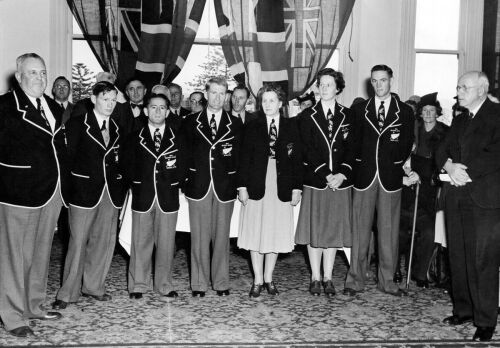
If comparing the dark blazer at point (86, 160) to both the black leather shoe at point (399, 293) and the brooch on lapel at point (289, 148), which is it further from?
the black leather shoe at point (399, 293)

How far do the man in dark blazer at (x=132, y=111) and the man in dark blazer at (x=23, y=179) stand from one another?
853 millimetres

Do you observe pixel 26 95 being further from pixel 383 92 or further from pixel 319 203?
pixel 383 92

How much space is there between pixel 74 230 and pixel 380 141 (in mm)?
2253

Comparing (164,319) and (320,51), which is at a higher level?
(320,51)

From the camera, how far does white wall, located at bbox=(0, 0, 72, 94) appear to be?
7281 mm

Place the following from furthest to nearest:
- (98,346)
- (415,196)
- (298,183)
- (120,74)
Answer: (120,74)
(415,196)
(298,183)
(98,346)

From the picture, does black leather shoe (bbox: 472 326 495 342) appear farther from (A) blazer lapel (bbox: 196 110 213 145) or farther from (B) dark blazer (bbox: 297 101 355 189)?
(A) blazer lapel (bbox: 196 110 213 145)

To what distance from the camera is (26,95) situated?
149 inches

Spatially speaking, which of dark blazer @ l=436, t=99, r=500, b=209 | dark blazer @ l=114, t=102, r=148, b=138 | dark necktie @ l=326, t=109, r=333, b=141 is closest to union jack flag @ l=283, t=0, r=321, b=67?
dark blazer @ l=114, t=102, r=148, b=138

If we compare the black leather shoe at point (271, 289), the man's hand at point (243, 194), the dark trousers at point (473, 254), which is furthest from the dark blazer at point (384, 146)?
the black leather shoe at point (271, 289)

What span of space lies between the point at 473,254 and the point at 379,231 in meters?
0.98

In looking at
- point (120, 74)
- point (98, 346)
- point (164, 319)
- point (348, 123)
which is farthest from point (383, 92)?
point (120, 74)

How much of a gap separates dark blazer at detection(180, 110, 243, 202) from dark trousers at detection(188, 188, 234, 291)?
0.07m

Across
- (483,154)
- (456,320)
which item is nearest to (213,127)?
(483,154)
